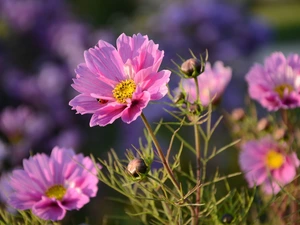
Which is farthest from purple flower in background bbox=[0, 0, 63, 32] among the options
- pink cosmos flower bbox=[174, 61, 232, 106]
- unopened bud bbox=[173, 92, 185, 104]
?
unopened bud bbox=[173, 92, 185, 104]

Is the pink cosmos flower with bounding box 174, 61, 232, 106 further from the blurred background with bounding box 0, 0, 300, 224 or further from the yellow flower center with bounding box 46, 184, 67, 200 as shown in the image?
the blurred background with bounding box 0, 0, 300, 224

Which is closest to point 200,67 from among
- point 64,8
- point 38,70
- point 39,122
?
point 39,122

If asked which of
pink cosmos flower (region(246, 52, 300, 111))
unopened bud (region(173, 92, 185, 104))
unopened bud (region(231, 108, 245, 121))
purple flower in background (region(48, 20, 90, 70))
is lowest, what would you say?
purple flower in background (region(48, 20, 90, 70))

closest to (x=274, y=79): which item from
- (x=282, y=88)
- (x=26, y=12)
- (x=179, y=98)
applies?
(x=282, y=88)

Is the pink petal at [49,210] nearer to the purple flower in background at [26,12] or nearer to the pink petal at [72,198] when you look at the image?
the pink petal at [72,198]

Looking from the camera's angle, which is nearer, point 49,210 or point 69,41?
point 49,210

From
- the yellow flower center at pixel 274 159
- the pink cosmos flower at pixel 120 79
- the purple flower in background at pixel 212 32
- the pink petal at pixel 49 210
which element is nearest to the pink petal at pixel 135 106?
the pink cosmos flower at pixel 120 79

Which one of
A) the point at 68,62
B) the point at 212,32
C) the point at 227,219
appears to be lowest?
the point at 212,32

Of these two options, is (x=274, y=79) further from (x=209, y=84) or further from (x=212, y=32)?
(x=212, y=32)
